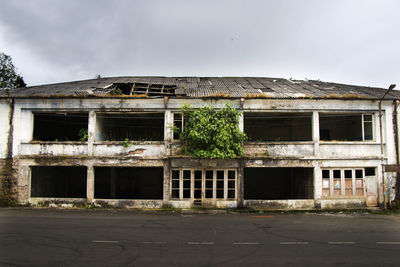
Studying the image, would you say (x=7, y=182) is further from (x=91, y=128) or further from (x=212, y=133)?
(x=212, y=133)

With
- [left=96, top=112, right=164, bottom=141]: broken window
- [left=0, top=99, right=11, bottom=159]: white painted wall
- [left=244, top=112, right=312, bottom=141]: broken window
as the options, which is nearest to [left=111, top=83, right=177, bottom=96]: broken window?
[left=96, top=112, right=164, bottom=141]: broken window

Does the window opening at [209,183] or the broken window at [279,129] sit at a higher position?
the broken window at [279,129]

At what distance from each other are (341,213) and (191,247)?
905 cm

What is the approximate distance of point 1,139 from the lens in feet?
45.6

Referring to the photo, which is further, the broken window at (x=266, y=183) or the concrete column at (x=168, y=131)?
the broken window at (x=266, y=183)

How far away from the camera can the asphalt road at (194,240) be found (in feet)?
20.4

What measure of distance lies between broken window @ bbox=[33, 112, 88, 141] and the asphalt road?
611 centimetres

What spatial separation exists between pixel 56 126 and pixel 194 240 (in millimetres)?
13896

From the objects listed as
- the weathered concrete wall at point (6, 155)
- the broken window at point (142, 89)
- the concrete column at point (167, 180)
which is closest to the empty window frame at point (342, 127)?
the broken window at point (142, 89)

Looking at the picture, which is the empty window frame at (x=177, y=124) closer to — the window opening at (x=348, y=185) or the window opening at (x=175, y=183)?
the window opening at (x=175, y=183)

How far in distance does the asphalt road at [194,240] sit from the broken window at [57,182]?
10.5ft

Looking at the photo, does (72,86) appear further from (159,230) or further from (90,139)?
(159,230)

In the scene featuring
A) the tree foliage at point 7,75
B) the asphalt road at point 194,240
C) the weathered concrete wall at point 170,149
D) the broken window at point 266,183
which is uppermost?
the tree foliage at point 7,75

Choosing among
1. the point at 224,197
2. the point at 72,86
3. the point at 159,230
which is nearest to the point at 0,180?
the point at 72,86
